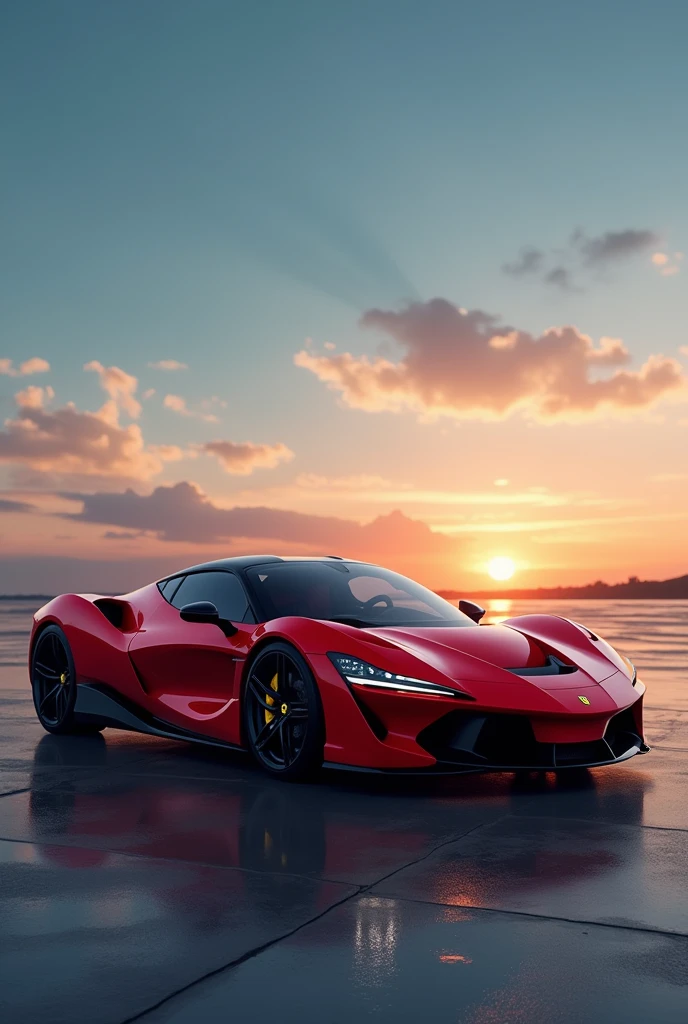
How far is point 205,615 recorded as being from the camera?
655 cm

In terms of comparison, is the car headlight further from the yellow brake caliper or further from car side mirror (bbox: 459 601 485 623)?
car side mirror (bbox: 459 601 485 623)

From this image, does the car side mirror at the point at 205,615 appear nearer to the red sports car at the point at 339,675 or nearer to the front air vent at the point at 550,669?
the red sports car at the point at 339,675

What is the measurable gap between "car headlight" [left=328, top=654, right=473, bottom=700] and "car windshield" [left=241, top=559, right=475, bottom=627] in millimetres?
577

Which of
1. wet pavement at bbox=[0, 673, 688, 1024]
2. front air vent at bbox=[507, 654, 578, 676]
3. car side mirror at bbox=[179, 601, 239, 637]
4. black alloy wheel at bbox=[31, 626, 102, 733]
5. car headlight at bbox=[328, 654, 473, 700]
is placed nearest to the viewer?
wet pavement at bbox=[0, 673, 688, 1024]

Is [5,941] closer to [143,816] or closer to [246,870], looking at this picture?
[246,870]

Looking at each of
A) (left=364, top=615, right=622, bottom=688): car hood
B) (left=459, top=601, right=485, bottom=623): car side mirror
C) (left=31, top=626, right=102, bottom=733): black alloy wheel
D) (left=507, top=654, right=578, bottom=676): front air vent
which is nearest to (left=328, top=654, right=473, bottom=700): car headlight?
(left=364, top=615, right=622, bottom=688): car hood

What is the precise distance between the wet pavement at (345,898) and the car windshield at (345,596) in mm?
950

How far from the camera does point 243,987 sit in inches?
117

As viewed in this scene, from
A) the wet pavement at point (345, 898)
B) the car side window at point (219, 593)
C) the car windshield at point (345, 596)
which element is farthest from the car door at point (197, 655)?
the wet pavement at point (345, 898)

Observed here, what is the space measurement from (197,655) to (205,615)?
1.44 feet

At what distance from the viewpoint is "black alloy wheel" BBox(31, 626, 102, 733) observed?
800cm

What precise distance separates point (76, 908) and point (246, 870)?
2.38 ft

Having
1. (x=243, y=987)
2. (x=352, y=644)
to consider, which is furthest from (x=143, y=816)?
(x=243, y=987)

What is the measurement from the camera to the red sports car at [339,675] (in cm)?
562
